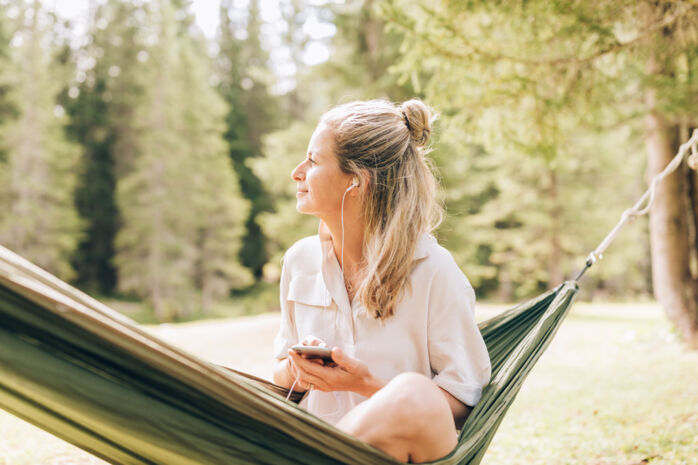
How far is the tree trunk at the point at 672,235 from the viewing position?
482cm

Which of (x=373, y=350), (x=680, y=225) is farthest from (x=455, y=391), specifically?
(x=680, y=225)

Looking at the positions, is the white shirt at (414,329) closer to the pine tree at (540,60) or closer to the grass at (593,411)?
the grass at (593,411)

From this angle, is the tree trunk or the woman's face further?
the tree trunk

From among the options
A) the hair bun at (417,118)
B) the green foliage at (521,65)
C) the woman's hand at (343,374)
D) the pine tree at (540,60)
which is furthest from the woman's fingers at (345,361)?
the pine tree at (540,60)

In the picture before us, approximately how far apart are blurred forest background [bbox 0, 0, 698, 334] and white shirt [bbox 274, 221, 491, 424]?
150 centimetres

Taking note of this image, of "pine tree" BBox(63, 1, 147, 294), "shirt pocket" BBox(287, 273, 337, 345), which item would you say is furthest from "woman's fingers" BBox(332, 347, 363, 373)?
"pine tree" BBox(63, 1, 147, 294)

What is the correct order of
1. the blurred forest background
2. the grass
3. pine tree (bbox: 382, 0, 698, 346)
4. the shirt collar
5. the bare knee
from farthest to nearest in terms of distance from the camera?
the blurred forest background
pine tree (bbox: 382, 0, 698, 346)
the grass
the shirt collar
the bare knee

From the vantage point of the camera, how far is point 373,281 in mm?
1392

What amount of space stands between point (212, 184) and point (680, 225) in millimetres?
12620

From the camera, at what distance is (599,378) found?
4.68 meters

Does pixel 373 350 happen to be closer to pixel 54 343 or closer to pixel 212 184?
pixel 54 343

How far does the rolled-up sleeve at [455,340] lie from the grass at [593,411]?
1.42 meters

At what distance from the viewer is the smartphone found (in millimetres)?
1253

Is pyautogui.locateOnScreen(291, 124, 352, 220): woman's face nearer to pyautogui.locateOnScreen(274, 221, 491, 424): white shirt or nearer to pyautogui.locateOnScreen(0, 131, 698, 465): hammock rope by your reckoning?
pyautogui.locateOnScreen(274, 221, 491, 424): white shirt
